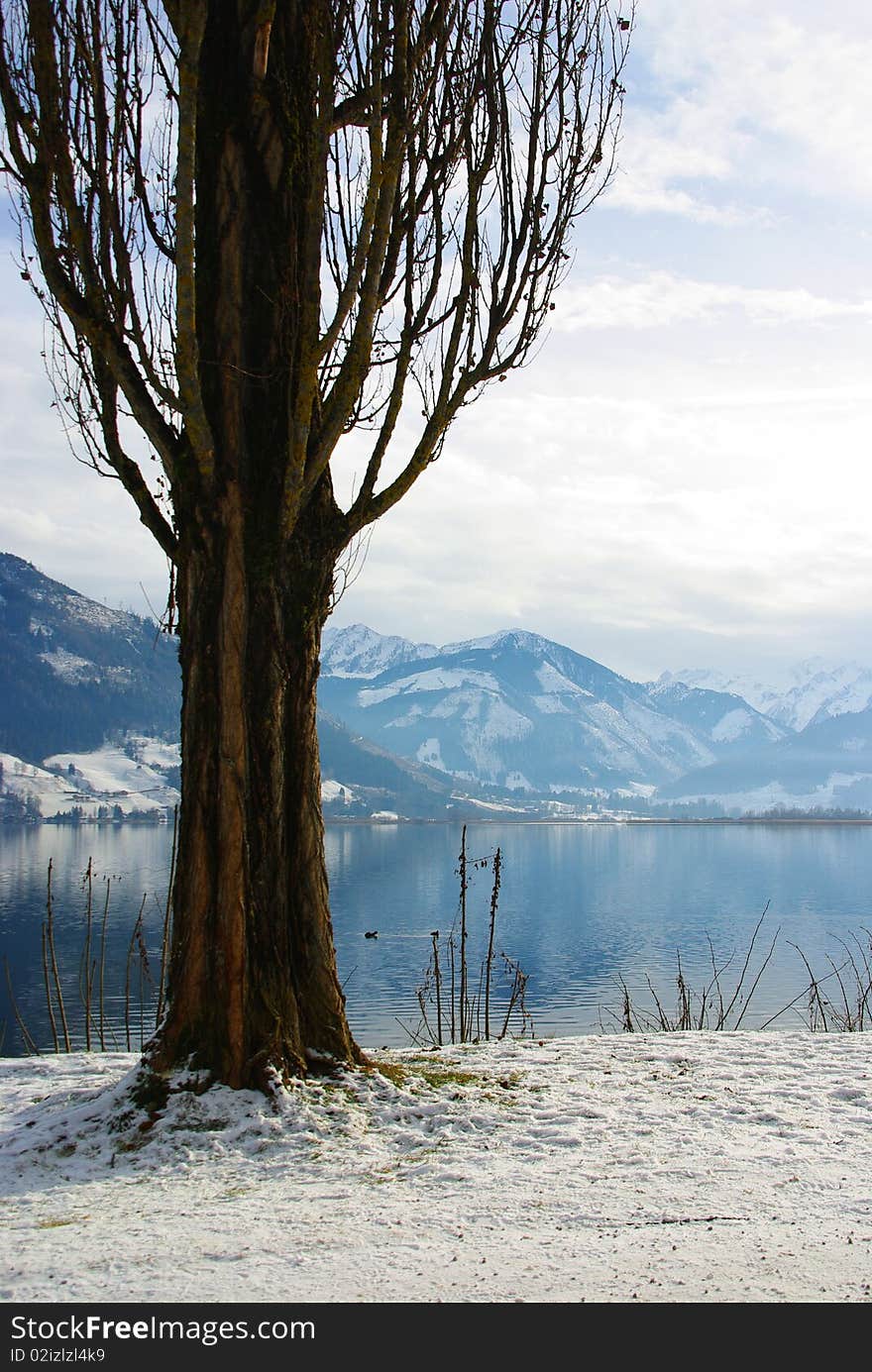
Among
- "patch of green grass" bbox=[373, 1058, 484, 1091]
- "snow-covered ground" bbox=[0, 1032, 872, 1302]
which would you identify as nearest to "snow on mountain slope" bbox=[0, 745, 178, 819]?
"patch of green grass" bbox=[373, 1058, 484, 1091]

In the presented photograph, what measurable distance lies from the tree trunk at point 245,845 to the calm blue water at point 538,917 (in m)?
9.09

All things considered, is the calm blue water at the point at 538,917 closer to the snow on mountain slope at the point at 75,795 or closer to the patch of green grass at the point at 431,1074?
the patch of green grass at the point at 431,1074

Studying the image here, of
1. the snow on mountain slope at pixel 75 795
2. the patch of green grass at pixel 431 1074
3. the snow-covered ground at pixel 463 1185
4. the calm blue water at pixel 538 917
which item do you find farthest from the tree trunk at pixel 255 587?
the snow on mountain slope at pixel 75 795

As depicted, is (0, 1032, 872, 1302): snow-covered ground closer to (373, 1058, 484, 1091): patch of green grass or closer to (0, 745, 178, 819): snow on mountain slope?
(373, 1058, 484, 1091): patch of green grass

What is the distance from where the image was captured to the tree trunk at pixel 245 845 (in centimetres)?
643

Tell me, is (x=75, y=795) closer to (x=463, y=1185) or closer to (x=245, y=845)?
(x=245, y=845)

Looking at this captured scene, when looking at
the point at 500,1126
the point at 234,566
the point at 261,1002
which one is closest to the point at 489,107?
the point at 234,566

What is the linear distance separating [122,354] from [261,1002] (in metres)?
3.94

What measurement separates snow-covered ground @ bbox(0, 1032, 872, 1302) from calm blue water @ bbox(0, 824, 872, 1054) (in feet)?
31.2

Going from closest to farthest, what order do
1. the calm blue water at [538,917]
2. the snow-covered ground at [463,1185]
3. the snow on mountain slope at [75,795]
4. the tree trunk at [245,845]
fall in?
the snow-covered ground at [463,1185]
the tree trunk at [245,845]
the calm blue water at [538,917]
the snow on mountain slope at [75,795]
